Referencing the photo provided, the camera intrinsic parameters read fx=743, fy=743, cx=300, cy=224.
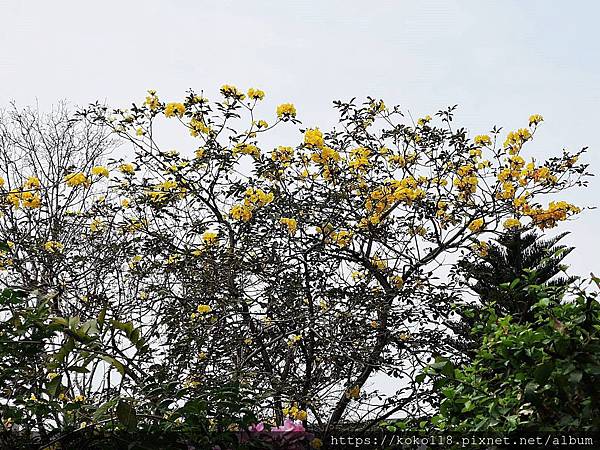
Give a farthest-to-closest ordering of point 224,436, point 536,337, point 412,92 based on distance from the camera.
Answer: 1. point 412,92
2. point 224,436
3. point 536,337

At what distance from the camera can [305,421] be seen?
3000 mm

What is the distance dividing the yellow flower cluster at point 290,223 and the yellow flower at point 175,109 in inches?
33.9

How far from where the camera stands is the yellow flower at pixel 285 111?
3.81m

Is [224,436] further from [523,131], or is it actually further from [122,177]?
[523,131]

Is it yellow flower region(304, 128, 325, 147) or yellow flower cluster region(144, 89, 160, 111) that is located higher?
yellow flower cluster region(144, 89, 160, 111)

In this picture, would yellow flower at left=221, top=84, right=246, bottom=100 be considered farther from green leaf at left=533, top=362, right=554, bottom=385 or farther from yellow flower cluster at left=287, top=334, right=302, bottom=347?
green leaf at left=533, top=362, right=554, bottom=385

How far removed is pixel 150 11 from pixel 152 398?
9.71 ft

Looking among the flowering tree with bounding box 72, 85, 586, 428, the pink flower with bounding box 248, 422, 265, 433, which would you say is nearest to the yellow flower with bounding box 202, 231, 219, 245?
the flowering tree with bounding box 72, 85, 586, 428

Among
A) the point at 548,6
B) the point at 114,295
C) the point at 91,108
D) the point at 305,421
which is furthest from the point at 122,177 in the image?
the point at 548,6

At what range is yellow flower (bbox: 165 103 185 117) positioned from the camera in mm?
3863

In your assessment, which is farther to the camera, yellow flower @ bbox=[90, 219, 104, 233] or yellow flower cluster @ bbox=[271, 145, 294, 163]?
yellow flower @ bbox=[90, 219, 104, 233]

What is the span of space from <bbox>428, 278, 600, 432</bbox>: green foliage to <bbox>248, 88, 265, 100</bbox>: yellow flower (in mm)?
2414

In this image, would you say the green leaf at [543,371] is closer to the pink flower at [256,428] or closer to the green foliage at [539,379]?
the green foliage at [539,379]

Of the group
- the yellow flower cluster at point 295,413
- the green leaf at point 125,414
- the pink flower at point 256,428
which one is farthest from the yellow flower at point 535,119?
Result: the green leaf at point 125,414
